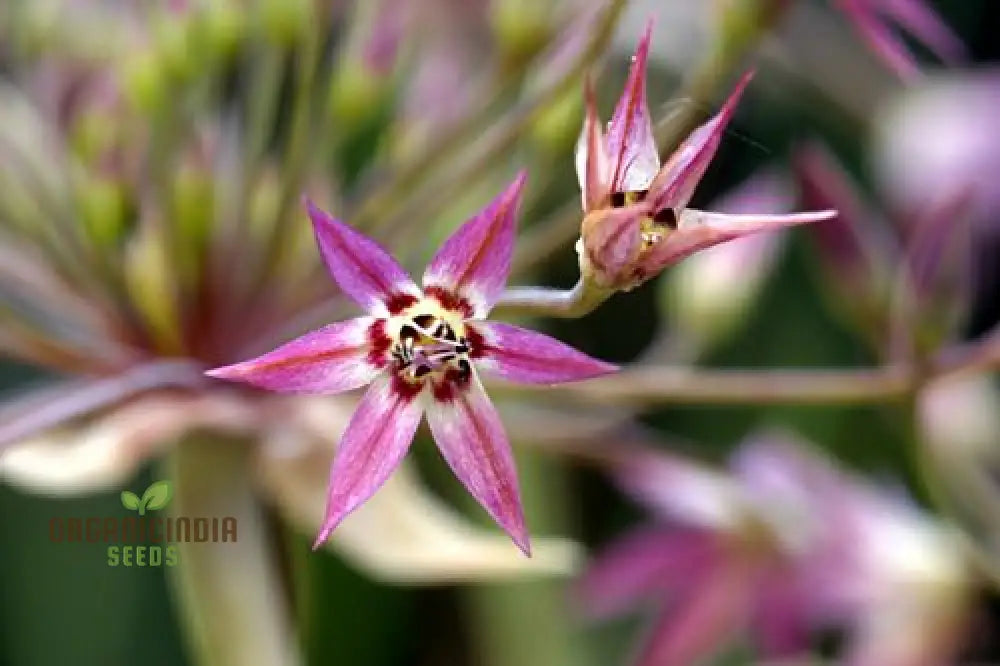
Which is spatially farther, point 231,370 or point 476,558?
point 476,558

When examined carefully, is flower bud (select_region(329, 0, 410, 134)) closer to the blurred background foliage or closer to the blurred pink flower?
the blurred background foliage

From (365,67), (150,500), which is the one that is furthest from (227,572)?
(365,67)

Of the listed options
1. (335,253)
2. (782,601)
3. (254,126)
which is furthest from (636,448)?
(335,253)

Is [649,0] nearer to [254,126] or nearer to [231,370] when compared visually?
[254,126]

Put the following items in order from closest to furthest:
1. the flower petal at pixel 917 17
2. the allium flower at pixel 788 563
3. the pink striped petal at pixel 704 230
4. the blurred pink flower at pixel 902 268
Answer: the pink striped petal at pixel 704 230
the flower petal at pixel 917 17
the blurred pink flower at pixel 902 268
the allium flower at pixel 788 563

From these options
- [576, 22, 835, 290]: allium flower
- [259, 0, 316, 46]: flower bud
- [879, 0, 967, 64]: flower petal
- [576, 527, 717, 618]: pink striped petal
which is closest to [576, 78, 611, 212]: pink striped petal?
[576, 22, 835, 290]: allium flower

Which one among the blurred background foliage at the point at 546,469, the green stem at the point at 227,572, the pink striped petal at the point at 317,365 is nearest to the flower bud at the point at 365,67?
the blurred background foliage at the point at 546,469

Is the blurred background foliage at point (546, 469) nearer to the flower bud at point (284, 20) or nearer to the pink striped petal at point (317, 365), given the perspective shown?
the flower bud at point (284, 20)

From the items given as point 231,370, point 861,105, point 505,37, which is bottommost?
point 231,370
